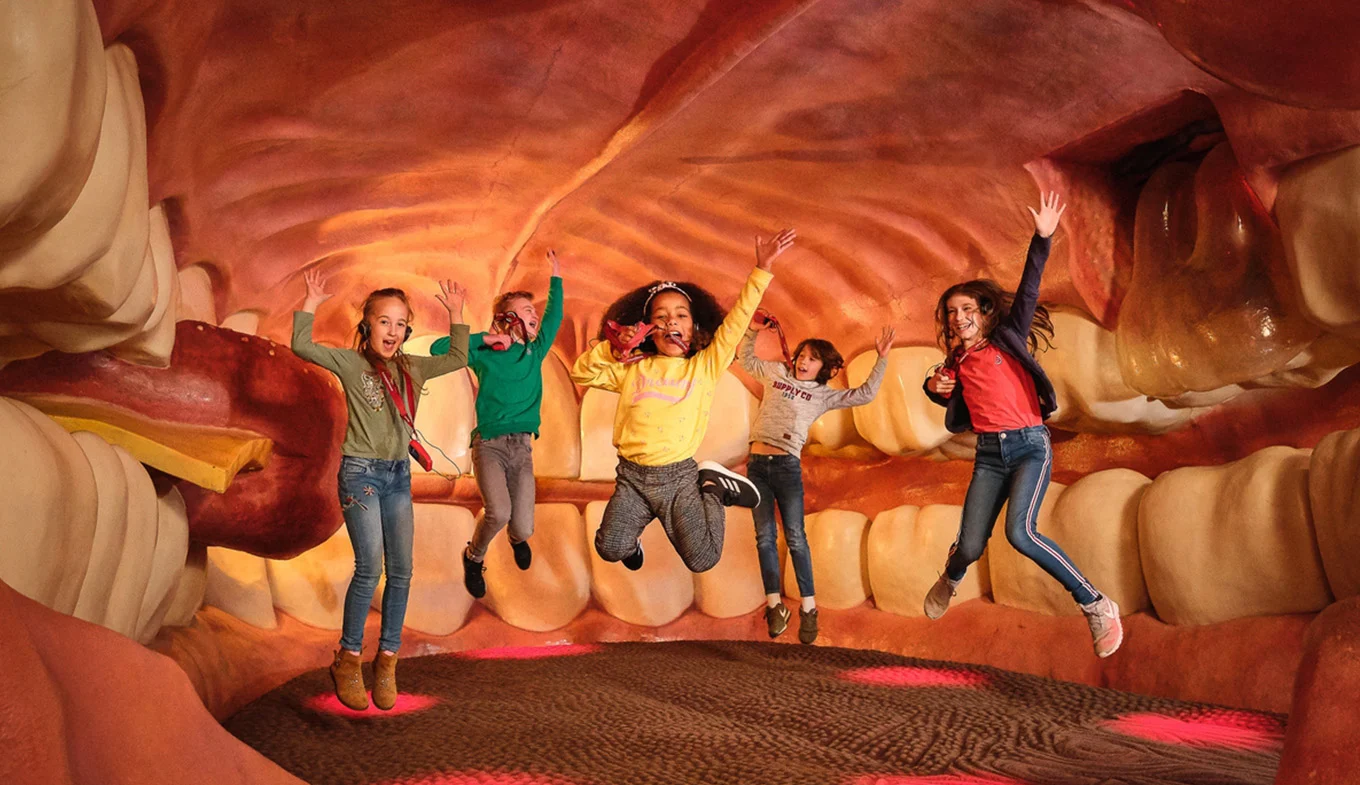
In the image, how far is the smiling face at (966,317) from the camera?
10.3 feet

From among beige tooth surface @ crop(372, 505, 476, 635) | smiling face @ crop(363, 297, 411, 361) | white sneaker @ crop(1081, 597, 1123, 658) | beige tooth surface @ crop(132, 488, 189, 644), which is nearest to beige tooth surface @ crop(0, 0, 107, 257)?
smiling face @ crop(363, 297, 411, 361)

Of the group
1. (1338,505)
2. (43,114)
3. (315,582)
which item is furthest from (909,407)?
(43,114)

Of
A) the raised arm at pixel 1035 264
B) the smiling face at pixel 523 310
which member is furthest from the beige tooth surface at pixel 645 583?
the raised arm at pixel 1035 264

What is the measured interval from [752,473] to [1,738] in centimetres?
315

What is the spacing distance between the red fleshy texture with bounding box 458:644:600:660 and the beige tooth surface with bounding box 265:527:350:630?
0.54 m

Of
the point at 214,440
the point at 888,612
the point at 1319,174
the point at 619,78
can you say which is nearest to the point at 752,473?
the point at 888,612

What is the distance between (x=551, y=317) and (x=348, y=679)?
4.23 ft

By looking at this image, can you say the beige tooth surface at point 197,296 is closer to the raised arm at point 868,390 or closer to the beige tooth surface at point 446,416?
the beige tooth surface at point 446,416

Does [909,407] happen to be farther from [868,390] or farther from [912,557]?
[912,557]

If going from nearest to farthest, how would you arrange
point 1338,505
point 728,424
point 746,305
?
point 1338,505 → point 746,305 → point 728,424

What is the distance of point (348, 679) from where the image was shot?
2.93 m

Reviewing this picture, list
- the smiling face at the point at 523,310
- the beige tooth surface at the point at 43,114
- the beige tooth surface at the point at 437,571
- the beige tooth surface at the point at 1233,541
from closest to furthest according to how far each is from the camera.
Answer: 1. the beige tooth surface at the point at 43,114
2. the beige tooth surface at the point at 1233,541
3. the smiling face at the point at 523,310
4. the beige tooth surface at the point at 437,571

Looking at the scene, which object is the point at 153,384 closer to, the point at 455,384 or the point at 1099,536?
the point at 455,384

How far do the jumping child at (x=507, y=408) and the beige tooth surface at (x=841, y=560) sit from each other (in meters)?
1.33
